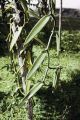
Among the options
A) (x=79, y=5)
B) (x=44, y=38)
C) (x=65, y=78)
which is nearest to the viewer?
(x=65, y=78)

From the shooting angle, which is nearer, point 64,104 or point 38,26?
point 38,26

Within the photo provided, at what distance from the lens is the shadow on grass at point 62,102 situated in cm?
285

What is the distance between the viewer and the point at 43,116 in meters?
2.83

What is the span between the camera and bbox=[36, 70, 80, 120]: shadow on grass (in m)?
2.85

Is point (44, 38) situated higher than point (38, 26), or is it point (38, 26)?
point (38, 26)

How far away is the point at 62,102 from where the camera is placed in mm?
3020

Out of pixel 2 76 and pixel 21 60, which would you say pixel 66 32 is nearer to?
pixel 2 76

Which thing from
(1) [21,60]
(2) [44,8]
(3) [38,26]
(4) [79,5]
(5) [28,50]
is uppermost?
(3) [38,26]

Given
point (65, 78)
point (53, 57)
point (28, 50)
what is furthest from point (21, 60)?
point (53, 57)

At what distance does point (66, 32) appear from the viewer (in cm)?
440

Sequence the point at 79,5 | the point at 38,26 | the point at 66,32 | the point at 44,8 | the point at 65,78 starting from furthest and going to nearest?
the point at 79,5 < the point at 66,32 < the point at 44,8 < the point at 65,78 < the point at 38,26

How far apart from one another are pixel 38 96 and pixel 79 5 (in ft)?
11.3

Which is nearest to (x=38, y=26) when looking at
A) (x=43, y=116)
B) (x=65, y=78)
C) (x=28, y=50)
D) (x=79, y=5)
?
(x=28, y=50)

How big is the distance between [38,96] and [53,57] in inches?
34.5
